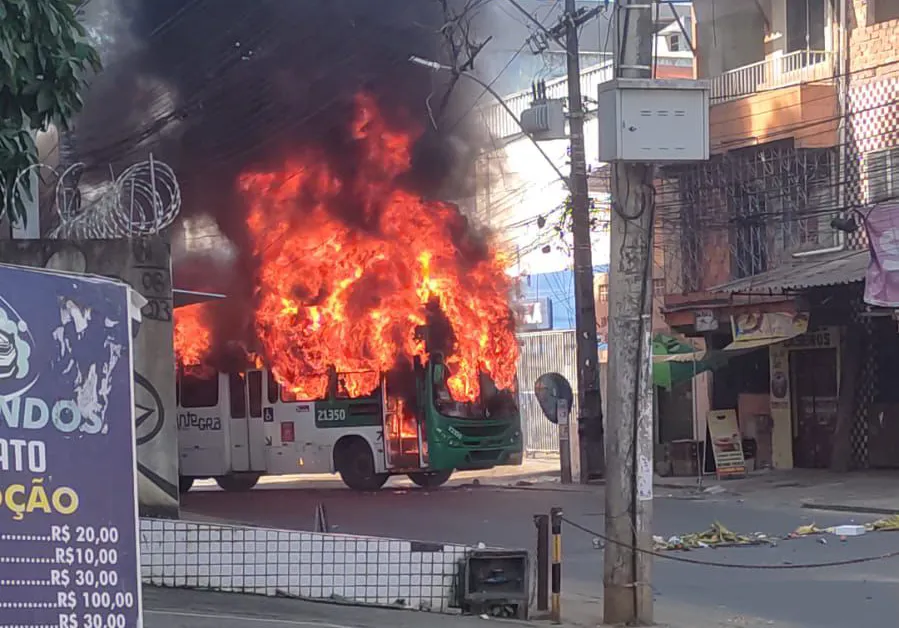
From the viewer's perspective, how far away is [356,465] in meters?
22.3

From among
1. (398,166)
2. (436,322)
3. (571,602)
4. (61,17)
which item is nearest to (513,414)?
(436,322)

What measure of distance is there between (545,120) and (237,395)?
24.1 ft

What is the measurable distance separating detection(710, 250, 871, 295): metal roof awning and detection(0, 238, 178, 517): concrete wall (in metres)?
12.2

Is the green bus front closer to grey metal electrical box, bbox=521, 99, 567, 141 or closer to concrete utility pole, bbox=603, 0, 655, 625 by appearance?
grey metal electrical box, bbox=521, 99, 567, 141

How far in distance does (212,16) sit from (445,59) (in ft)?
13.2

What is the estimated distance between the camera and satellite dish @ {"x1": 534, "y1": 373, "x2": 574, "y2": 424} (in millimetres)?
23859

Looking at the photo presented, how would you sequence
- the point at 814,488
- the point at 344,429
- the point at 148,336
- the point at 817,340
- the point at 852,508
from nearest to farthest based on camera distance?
the point at 148,336 < the point at 852,508 < the point at 814,488 < the point at 344,429 < the point at 817,340

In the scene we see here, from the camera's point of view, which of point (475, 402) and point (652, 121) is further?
point (475, 402)

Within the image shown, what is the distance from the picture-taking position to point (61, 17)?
7539 mm

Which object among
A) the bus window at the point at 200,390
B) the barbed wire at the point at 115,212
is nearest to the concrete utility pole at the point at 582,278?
the bus window at the point at 200,390

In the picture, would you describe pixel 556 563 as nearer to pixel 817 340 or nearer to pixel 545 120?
pixel 545 120

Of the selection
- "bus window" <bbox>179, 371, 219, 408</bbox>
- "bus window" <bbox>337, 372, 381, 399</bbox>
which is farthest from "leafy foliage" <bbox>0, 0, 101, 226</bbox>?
"bus window" <bbox>179, 371, 219, 408</bbox>

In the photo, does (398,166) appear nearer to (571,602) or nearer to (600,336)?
(600,336)

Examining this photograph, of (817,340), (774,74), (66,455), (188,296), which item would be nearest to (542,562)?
(66,455)
